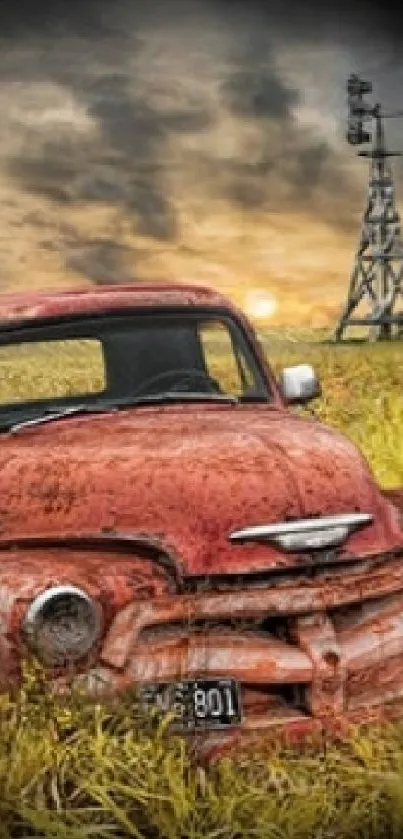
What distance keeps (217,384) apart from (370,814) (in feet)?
7.85

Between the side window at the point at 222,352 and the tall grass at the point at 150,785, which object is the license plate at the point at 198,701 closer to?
the tall grass at the point at 150,785

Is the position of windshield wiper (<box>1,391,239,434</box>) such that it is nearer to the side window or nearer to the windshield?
the windshield

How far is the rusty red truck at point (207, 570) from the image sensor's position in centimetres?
458

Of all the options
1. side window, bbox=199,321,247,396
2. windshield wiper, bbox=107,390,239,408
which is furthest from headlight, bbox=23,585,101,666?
side window, bbox=199,321,247,396

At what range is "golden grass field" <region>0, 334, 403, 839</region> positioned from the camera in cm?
416

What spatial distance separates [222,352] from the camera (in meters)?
6.42

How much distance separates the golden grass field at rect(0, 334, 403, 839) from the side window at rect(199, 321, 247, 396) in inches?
80.3

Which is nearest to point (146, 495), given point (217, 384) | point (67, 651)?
point (67, 651)

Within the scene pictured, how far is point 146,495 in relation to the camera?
493 centimetres

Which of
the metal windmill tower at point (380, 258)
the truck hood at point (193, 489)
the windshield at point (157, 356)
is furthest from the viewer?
the metal windmill tower at point (380, 258)

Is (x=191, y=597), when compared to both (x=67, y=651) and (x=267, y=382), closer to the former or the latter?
(x=67, y=651)

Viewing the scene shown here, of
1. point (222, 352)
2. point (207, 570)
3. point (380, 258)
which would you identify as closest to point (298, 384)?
point (222, 352)

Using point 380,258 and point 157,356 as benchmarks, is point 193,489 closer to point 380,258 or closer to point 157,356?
point 157,356

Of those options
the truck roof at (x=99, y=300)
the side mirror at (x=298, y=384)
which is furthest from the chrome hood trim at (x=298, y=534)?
the truck roof at (x=99, y=300)
